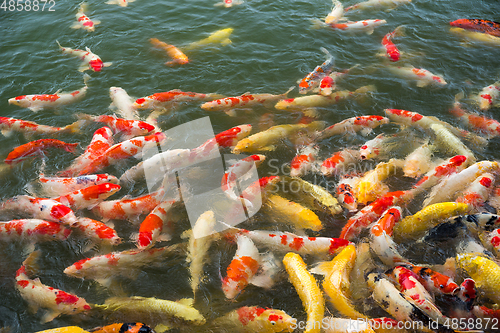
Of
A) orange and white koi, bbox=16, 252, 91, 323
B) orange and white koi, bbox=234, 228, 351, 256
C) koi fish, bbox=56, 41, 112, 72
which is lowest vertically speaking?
orange and white koi, bbox=16, 252, 91, 323

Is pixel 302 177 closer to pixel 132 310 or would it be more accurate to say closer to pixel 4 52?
pixel 132 310

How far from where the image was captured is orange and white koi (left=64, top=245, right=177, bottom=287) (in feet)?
13.3

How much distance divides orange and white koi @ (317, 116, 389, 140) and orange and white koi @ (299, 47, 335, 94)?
4.39 feet

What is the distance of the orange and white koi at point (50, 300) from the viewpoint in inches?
147

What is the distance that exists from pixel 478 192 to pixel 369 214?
64.1 inches

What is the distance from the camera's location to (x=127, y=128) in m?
5.98

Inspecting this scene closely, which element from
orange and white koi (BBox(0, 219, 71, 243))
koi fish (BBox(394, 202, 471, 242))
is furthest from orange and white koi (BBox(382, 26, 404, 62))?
orange and white koi (BBox(0, 219, 71, 243))

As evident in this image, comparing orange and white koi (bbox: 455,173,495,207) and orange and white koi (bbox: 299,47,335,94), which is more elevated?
orange and white koi (bbox: 299,47,335,94)

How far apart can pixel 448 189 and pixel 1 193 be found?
6828 millimetres

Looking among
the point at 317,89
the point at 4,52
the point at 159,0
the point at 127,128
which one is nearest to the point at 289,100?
the point at 317,89

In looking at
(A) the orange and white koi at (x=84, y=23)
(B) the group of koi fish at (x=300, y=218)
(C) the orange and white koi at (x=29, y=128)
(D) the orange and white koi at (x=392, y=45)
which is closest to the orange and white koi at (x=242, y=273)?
(B) the group of koi fish at (x=300, y=218)

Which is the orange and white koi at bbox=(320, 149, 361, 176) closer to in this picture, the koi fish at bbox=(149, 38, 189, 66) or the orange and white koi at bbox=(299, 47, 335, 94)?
the orange and white koi at bbox=(299, 47, 335, 94)

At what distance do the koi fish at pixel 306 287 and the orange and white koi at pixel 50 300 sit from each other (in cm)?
242

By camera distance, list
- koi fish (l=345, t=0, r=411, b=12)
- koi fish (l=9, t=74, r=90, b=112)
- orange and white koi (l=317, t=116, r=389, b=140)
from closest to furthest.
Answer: orange and white koi (l=317, t=116, r=389, b=140)
koi fish (l=9, t=74, r=90, b=112)
koi fish (l=345, t=0, r=411, b=12)
